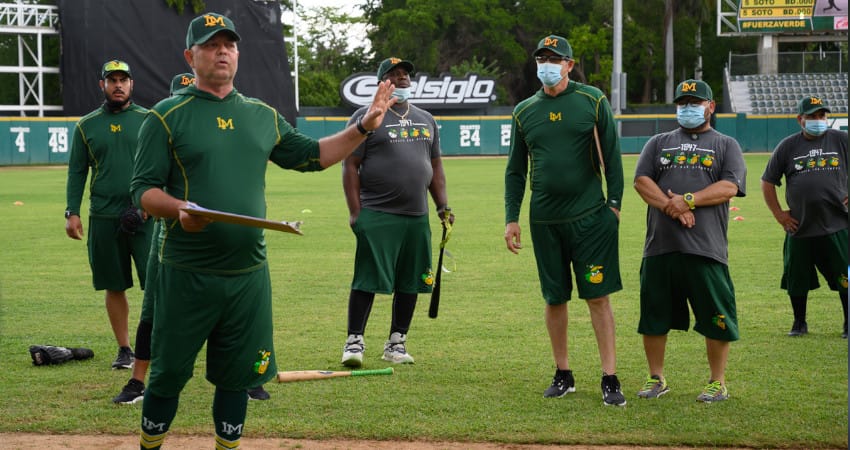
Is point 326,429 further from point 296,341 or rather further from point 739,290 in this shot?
point 739,290

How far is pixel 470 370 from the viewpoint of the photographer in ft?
26.1

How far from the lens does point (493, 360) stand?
8320 mm

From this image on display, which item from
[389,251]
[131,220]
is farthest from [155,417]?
[389,251]

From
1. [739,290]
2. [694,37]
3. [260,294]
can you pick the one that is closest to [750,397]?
[260,294]

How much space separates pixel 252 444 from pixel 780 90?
53.1 m

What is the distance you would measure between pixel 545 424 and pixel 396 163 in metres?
2.58

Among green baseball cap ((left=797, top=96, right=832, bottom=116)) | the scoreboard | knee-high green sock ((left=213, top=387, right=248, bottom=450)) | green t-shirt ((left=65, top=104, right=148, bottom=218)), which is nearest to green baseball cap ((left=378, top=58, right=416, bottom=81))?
green t-shirt ((left=65, top=104, right=148, bottom=218))

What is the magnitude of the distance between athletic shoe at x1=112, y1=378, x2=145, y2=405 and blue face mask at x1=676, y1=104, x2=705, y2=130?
383 cm

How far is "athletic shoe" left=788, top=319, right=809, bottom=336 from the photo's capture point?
924 cm

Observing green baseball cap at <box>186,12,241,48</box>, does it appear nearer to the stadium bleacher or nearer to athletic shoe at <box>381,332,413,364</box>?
athletic shoe at <box>381,332,413,364</box>

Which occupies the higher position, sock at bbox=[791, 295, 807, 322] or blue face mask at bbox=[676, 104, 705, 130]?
blue face mask at bbox=[676, 104, 705, 130]

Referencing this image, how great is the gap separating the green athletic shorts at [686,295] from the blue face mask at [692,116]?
0.82 meters

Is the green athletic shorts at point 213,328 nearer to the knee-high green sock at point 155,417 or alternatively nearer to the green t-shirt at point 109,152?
the knee-high green sock at point 155,417

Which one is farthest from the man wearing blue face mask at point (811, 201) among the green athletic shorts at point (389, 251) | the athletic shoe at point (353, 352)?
the athletic shoe at point (353, 352)
